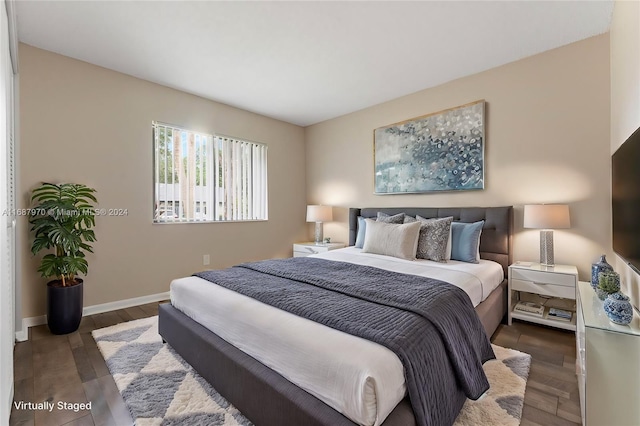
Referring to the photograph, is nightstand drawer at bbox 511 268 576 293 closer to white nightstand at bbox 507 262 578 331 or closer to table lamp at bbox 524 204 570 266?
white nightstand at bbox 507 262 578 331

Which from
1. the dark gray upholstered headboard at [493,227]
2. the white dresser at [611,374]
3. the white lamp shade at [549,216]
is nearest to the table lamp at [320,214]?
the dark gray upholstered headboard at [493,227]

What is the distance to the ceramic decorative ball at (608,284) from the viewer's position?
171 cm

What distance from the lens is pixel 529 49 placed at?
2820 millimetres

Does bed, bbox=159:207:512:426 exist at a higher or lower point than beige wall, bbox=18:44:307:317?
lower

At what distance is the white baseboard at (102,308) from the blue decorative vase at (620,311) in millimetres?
3934

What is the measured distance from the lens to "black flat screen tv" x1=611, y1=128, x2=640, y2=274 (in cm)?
145

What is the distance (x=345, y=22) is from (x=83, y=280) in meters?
3.49

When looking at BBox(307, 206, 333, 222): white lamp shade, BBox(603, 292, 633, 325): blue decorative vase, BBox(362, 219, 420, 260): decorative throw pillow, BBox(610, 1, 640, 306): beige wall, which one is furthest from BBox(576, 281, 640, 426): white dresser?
BBox(307, 206, 333, 222): white lamp shade

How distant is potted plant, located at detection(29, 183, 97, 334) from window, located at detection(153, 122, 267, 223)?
94cm

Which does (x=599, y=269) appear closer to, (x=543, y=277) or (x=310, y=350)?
(x=543, y=277)

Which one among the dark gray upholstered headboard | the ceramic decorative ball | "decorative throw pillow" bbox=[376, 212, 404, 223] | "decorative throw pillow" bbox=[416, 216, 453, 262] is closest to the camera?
the ceramic decorative ball

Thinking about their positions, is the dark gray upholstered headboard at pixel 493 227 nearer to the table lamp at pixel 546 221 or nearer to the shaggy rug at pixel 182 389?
the table lamp at pixel 546 221

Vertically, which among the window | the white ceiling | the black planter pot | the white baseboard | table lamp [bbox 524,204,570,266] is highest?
the white ceiling

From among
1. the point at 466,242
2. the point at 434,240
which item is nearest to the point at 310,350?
the point at 434,240
